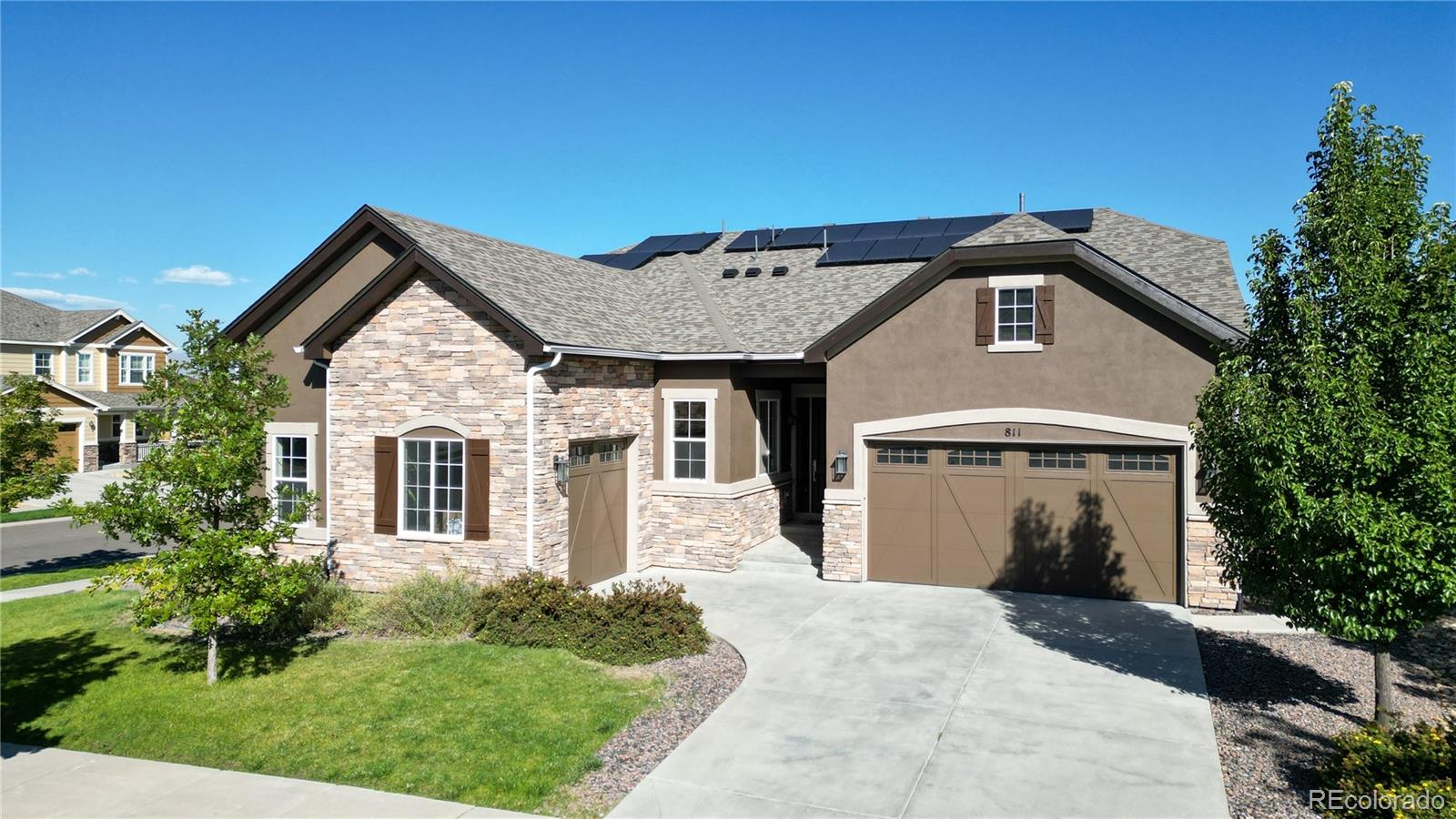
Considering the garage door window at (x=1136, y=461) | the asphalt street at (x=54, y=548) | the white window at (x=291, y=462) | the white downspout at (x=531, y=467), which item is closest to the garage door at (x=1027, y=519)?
the garage door window at (x=1136, y=461)

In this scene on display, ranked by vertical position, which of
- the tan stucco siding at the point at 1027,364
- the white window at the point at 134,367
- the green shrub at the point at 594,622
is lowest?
the green shrub at the point at 594,622

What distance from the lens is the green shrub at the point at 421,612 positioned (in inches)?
461

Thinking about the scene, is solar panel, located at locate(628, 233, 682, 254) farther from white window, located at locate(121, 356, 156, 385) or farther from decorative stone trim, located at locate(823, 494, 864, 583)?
white window, located at locate(121, 356, 156, 385)

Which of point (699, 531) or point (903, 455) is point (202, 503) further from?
point (903, 455)

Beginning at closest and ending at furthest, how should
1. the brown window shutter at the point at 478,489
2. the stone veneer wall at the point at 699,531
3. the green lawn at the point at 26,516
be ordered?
1. the brown window shutter at the point at 478,489
2. the stone veneer wall at the point at 699,531
3. the green lawn at the point at 26,516

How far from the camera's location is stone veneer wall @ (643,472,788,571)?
51.9 ft

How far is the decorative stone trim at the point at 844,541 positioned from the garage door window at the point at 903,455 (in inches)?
36.2

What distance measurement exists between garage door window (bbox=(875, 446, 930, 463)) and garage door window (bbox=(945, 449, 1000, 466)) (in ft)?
1.23

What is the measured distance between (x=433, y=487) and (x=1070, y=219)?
14.5 meters

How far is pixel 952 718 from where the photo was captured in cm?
864

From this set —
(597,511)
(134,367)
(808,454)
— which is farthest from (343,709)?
(134,367)

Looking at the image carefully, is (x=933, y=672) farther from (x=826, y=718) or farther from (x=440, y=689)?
(x=440, y=689)

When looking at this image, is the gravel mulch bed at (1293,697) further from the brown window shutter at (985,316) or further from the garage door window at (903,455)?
the brown window shutter at (985,316)

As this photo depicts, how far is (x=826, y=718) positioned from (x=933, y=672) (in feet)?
6.51
